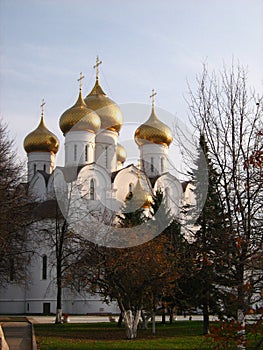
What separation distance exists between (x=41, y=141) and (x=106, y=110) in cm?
540

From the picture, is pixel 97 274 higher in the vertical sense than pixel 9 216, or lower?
lower

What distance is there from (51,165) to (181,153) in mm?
29630

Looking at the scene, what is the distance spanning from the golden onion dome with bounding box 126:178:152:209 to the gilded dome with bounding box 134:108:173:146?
19.8 feet

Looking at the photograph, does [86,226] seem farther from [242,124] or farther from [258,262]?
[258,262]

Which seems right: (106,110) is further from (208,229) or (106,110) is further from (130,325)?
(208,229)

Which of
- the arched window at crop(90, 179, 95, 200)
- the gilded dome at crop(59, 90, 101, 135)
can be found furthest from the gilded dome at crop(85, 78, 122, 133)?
the arched window at crop(90, 179, 95, 200)

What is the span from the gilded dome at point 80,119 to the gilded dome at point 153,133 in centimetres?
441

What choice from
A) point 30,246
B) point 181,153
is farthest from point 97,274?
point 30,246

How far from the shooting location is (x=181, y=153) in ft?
34.9

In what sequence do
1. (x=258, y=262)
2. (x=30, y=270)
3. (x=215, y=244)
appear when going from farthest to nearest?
(x=30, y=270) < (x=215, y=244) < (x=258, y=262)

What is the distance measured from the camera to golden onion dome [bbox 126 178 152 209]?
3192 centimetres

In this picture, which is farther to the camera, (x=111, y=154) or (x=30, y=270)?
(x=111, y=154)

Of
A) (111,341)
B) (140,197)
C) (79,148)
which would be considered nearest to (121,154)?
(79,148)

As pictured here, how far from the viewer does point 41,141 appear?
127 ft
